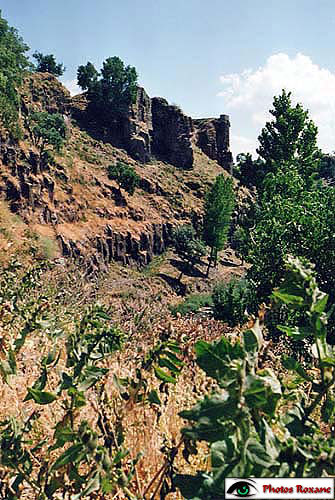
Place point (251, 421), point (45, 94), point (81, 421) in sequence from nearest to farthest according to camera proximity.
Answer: point (251, 421) < point (81, 421) < point (45, 94)

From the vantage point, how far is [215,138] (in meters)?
57.2

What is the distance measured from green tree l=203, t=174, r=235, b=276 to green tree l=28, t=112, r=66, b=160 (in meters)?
13.4

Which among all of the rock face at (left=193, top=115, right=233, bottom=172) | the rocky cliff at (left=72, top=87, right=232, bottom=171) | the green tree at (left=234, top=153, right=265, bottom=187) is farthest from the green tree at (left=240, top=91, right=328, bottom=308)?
the rock face at (left=193, top=115, right=233, bottom=172)

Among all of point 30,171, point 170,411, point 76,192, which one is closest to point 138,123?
point 76,192

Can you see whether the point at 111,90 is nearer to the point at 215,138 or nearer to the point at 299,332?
the point at 215,138

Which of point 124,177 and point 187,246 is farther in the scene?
point 124,177

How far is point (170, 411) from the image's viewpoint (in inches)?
91.7

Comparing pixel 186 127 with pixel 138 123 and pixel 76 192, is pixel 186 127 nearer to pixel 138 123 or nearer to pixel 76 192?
pixel 138 123

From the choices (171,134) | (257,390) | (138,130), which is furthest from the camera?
(171,134)

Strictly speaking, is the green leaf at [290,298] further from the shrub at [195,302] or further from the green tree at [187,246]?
the green tree at [187,246]

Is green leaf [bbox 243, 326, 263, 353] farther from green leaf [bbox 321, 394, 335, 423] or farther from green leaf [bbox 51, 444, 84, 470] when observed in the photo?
green leaf [bbox 51, 444, 84, 470]

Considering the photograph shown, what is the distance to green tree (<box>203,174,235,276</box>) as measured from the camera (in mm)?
35812

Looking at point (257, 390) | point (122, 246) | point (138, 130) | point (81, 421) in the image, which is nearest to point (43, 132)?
point (122, 246)

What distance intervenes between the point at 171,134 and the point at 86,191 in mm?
21860
